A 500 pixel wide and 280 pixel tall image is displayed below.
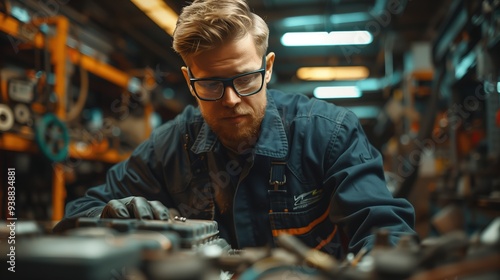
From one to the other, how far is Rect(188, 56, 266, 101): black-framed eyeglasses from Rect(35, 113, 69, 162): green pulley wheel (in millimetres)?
1227

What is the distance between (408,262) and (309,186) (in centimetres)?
93

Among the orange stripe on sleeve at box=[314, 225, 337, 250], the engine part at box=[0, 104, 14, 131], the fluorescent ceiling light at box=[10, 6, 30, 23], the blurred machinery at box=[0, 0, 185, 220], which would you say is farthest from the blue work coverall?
the fluorescent ceiling light at box=[10, 6, 30, 23]

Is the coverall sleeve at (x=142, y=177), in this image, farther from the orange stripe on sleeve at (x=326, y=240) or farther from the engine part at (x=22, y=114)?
the engine part at (x=22, y=114)

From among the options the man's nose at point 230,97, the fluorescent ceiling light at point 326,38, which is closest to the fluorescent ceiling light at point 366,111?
the fluorescent ceiling light at point 326,38

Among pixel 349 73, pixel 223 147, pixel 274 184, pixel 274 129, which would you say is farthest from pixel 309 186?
pixel 349 73

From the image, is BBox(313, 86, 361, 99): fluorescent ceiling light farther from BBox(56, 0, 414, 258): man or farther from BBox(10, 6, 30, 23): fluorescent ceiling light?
BBox(56, 0, 414, 258): man

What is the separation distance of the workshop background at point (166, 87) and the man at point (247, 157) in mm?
995

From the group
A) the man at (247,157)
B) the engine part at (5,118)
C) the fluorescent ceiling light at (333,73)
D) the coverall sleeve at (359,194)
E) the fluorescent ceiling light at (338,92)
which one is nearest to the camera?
the coverall sleeve at (359,194)

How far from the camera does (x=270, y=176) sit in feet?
4.49

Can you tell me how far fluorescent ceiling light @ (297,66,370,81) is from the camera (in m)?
5.67

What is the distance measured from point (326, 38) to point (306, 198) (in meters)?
2.82

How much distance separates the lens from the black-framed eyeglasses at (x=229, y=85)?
4.24 feet

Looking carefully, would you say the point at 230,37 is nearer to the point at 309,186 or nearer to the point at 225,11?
the point at 225,11

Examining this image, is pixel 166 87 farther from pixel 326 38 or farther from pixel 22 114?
pixel 22 114
